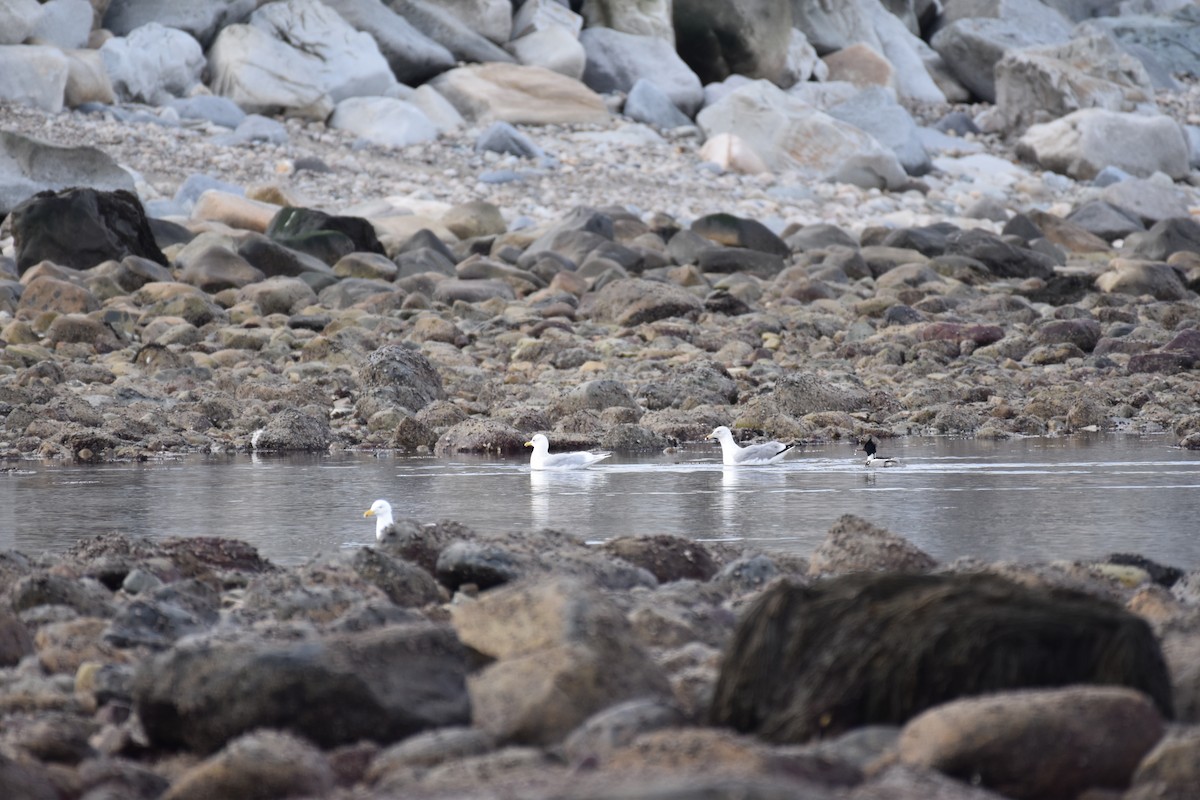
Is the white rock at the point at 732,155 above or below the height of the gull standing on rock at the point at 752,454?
above

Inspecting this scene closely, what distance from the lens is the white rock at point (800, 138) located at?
109ft

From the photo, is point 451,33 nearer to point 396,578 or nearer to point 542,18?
point 542,18

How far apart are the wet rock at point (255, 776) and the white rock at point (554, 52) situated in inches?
1349

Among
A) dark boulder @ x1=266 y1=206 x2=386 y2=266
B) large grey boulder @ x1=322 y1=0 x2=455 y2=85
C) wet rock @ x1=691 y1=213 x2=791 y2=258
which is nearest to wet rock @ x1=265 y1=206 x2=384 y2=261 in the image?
dark boulder @ x1=266 y1=206 x2=386 y2=266

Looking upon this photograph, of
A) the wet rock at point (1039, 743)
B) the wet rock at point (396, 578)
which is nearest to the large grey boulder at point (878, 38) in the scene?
the wet rock at point (396, 578)

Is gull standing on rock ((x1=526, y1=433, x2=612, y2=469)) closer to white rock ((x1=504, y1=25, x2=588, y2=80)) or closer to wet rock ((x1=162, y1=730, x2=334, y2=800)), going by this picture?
wet rock ((x1=162, y1=730, x2=334, y2=800))

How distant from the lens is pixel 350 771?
11.2ft

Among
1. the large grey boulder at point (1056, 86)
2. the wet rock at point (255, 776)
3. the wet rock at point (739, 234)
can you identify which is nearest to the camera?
the wet rock at point (255, 776)

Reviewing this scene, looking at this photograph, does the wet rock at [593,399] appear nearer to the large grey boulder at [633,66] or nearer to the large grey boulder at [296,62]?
the large grey boulder at [296,62]

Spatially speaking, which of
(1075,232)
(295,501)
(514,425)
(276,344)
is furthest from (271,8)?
(295,501)

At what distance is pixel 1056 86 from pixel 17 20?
2421cm

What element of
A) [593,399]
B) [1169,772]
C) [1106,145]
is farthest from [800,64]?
[1169,772]

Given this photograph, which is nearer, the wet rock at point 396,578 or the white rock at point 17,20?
the wet rock at point 396,578

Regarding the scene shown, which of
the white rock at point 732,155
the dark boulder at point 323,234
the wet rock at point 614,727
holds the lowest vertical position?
the wet rock at point 614,727
